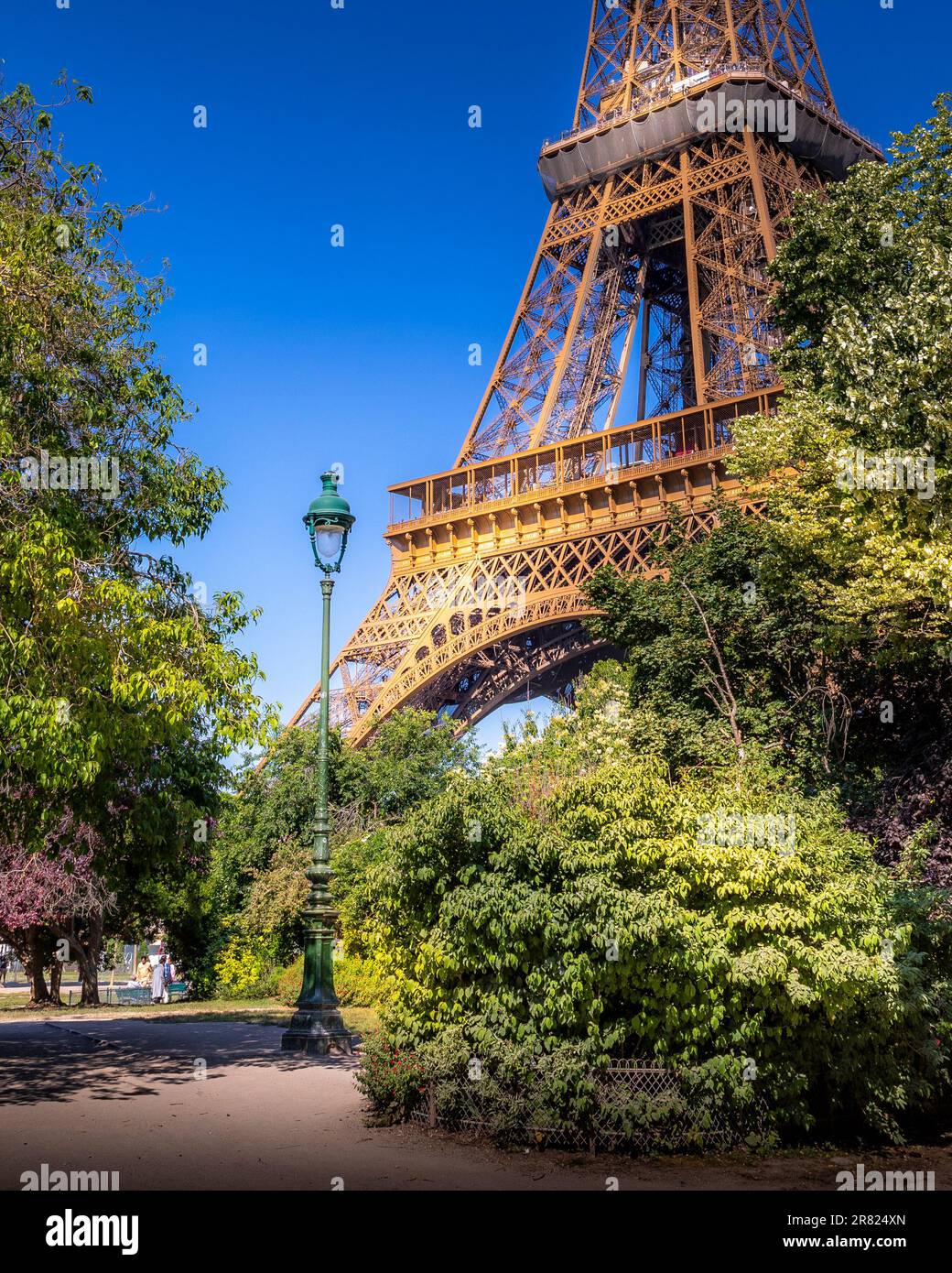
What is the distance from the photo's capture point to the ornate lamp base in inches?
570

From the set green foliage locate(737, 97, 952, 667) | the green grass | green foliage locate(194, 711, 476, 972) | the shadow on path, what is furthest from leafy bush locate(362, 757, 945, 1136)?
green foliage locate(194, 711, 476, 972)

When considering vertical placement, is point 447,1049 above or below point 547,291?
below

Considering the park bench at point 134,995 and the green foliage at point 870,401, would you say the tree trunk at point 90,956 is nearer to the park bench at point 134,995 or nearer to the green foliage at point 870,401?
the park bench at point 134,995

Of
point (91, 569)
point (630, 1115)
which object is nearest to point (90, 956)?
point (91, 569)

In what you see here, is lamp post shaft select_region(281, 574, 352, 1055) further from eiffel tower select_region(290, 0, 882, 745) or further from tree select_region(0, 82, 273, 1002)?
eiffel tower select_region(290, 0, 882, 745)

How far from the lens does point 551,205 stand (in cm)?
4434

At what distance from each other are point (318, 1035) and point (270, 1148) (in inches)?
238

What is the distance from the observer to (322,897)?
15.4m

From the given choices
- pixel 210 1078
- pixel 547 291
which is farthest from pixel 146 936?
pixel 547 291

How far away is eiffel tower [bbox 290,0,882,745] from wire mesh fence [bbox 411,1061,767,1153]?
25.2 metres

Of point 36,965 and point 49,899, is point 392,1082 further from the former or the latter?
point 36,965

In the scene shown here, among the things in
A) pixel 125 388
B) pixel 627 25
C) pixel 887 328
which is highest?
pixel 627 25
